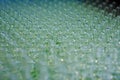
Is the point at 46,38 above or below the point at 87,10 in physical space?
below

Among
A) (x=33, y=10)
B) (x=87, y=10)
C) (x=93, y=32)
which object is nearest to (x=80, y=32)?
(x=93, y=32)

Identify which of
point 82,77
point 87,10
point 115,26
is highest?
point 87,10

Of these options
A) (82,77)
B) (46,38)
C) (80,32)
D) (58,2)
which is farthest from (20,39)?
(58,2)

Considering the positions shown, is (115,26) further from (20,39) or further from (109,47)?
(20,39)

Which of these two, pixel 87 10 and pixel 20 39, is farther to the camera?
pixel 87 10

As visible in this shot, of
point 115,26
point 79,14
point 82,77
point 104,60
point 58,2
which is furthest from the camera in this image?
point 58,2

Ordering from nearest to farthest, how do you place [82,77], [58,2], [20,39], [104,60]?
1. [82,77]
2. [104,60]
3. [20,39]
4. [58,2]

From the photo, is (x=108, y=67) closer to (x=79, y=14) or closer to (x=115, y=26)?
(x=115, y=26)
